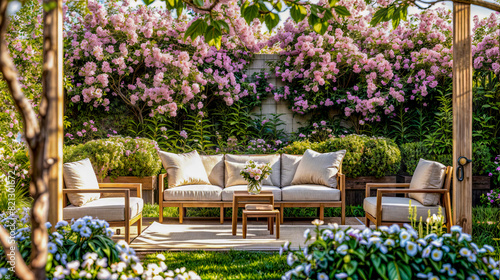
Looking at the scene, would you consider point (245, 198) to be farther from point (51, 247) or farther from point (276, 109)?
point (276, 109)

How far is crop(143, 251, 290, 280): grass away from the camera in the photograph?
122 inches

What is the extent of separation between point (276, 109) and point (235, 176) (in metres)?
2.53

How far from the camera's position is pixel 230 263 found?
3441 millimetres

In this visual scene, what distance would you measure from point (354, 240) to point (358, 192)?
437cm

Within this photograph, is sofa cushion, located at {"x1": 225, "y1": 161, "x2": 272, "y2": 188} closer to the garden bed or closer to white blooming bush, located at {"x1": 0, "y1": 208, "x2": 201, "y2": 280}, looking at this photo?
the garden bed

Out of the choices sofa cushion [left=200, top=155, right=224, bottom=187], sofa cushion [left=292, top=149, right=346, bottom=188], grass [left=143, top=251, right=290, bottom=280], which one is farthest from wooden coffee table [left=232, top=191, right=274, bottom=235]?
sofa cushion [left=200, top=155, right=224, bottom=187]

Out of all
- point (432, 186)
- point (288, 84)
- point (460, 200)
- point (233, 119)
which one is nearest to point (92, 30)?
point (233, 119)

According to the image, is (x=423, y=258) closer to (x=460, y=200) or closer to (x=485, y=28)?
(x=460, y=200)

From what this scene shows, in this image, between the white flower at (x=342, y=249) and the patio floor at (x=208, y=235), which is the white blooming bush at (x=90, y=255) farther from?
the patio floor at (x=208, y=235)

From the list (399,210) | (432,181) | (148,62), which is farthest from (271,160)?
(148,62)

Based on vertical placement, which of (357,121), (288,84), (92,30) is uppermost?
(92,30)

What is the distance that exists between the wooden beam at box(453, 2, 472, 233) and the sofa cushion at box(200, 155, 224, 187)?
11.2 feet

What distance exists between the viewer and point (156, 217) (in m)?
5.54

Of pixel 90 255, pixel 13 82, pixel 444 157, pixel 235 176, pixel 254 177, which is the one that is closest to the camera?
pixel 13 82
